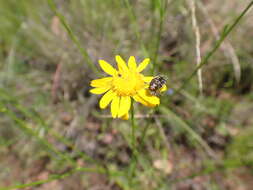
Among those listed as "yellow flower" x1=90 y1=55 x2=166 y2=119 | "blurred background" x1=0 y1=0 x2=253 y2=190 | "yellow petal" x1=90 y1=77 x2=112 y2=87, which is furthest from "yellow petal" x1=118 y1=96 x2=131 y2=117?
"blurred background" x1=0 y1=0 x2=253 y2=190

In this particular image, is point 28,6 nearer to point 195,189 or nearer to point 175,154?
point 175,154

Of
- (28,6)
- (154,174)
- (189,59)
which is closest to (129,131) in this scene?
(154,174)

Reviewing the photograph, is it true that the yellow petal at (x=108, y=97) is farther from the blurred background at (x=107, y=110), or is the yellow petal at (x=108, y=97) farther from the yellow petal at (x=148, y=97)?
the blurred background at (x=107, y=110)

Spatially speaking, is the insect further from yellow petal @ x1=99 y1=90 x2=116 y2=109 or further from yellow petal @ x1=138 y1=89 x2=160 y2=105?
yellow petal @ x1=99 y1=90 x2=116 y2=109

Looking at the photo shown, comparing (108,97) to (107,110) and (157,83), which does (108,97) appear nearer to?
(157,83)

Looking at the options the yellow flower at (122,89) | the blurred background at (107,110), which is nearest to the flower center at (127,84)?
the yellow flower at (122,89)

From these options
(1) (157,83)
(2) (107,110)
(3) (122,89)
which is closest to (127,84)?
(3) (122,89)
